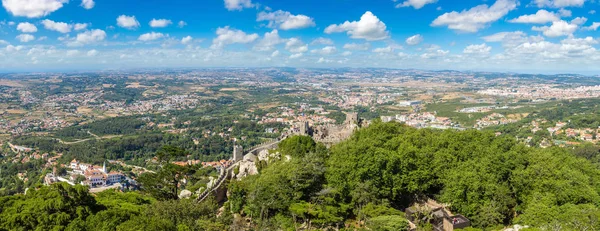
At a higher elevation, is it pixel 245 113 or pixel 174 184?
pixel 174 184

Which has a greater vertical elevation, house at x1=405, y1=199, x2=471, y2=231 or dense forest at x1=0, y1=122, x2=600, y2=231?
dense forest at x1=0, y1=122, x2=600, y2=231

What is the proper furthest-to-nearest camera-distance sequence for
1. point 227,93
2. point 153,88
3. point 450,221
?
point 153,88, point 227,93, point 450,221

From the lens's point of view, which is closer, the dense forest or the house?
the dense forest

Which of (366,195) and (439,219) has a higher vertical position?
(366,195)

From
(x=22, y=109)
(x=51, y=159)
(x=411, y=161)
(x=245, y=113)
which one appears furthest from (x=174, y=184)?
(x=22, y=109)

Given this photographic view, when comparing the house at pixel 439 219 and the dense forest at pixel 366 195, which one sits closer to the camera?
the dense forest at pixel 366 195

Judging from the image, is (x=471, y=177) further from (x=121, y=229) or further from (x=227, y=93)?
(x=227, y=93)

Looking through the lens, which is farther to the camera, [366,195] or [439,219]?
[366,195]

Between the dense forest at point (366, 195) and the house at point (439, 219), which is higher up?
the dense forest at point (366, 195)
